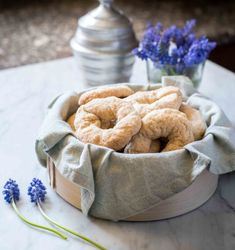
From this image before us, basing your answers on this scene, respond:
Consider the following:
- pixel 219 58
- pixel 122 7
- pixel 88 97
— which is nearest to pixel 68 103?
pixel 88 97

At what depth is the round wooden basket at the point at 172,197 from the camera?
30.1 inches

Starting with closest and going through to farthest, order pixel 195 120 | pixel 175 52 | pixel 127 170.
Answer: pixel 127 170, pixel 195 120, pixel 175 52

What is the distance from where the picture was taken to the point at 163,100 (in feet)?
2.73

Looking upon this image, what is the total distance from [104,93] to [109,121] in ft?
0.23

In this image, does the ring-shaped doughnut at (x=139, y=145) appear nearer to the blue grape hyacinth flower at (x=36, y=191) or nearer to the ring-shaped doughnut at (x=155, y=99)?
the ring-shaped doughnut at (x=155, y=99)

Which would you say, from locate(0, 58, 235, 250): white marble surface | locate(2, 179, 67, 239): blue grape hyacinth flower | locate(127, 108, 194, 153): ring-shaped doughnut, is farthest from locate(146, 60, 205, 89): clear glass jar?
locate(2, 179, 67, 239): blue grape hyacinth flower

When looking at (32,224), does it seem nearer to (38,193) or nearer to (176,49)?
(38,193)

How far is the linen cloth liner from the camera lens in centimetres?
73

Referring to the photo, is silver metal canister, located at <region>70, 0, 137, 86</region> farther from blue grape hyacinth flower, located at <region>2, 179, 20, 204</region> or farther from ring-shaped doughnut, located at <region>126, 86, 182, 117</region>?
blue grape hyacinth flower, located at <region>2, 179, 20, 204</region>

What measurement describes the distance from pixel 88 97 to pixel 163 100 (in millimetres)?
141

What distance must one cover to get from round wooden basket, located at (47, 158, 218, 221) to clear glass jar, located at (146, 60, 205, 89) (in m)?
0.36

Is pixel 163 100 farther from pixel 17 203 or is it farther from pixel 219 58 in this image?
pixel 219 58

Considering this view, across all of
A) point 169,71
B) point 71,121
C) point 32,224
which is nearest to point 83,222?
point 32,224

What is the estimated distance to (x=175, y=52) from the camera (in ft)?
3.58
